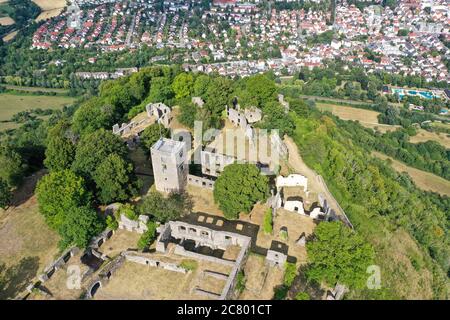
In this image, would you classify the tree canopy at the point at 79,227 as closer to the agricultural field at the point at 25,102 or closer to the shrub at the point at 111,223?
the shrub at the point at 111,223

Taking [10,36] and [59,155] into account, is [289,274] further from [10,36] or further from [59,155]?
[10,36]

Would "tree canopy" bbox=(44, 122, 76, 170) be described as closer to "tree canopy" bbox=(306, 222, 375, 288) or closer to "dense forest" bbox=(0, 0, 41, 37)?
"tree canopy" bbox=(306, 222, 375, 288)

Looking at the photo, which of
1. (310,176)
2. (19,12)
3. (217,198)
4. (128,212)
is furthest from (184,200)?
(19,12)

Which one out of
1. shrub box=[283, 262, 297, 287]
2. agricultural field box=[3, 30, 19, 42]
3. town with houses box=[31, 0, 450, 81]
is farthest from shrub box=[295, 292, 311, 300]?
agricultural field box=[3, 30, 19, 42]

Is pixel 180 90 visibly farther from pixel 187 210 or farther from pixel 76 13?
pixel 76 13

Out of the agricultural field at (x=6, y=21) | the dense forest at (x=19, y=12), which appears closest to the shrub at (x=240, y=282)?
the dense forest at (x=19, y=12)

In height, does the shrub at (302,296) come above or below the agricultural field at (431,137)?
above

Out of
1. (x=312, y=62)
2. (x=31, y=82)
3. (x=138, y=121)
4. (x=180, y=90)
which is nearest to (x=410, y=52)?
(x=312, y=62)
